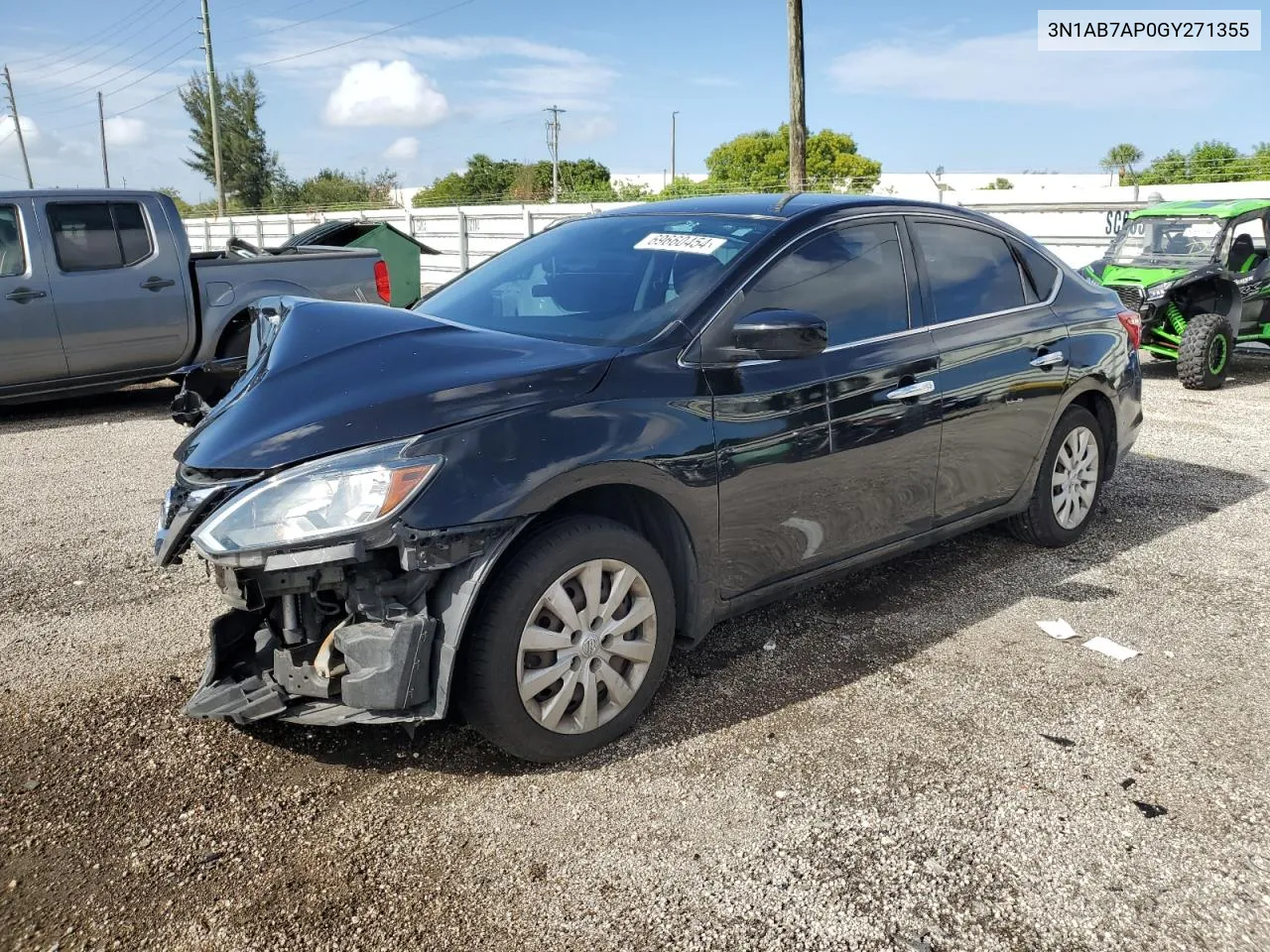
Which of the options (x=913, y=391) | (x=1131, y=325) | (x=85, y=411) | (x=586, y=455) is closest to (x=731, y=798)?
(x=586, y=455)

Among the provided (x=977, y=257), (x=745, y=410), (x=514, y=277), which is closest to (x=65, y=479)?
(x=514, y=277)

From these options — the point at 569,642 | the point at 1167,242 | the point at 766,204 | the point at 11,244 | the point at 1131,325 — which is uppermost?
the point at 11,244

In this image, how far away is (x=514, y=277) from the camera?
4.03 meters

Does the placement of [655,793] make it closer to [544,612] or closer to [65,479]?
[544,612]

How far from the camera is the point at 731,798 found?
9.48ft

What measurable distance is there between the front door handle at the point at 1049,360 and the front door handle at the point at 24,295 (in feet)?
24.9

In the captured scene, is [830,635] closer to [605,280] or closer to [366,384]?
[605,280]

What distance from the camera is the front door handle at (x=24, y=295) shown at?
7.98 meters

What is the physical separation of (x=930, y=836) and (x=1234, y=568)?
120 inches

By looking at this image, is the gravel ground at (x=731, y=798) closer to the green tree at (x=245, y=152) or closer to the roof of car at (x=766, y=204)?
the roof of car at (x=766, y=204)

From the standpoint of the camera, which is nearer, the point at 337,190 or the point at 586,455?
the point at 586,455

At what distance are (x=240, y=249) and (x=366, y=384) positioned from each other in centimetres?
740

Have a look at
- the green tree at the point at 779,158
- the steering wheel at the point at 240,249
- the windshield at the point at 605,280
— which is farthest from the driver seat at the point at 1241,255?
the green tree at the point at 779,158

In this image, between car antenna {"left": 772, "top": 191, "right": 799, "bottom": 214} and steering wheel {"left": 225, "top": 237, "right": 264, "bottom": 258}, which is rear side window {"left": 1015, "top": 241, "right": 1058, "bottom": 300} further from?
steering wheel {"left": 225, "top": 237, "right": 264, "bottom": 258}
